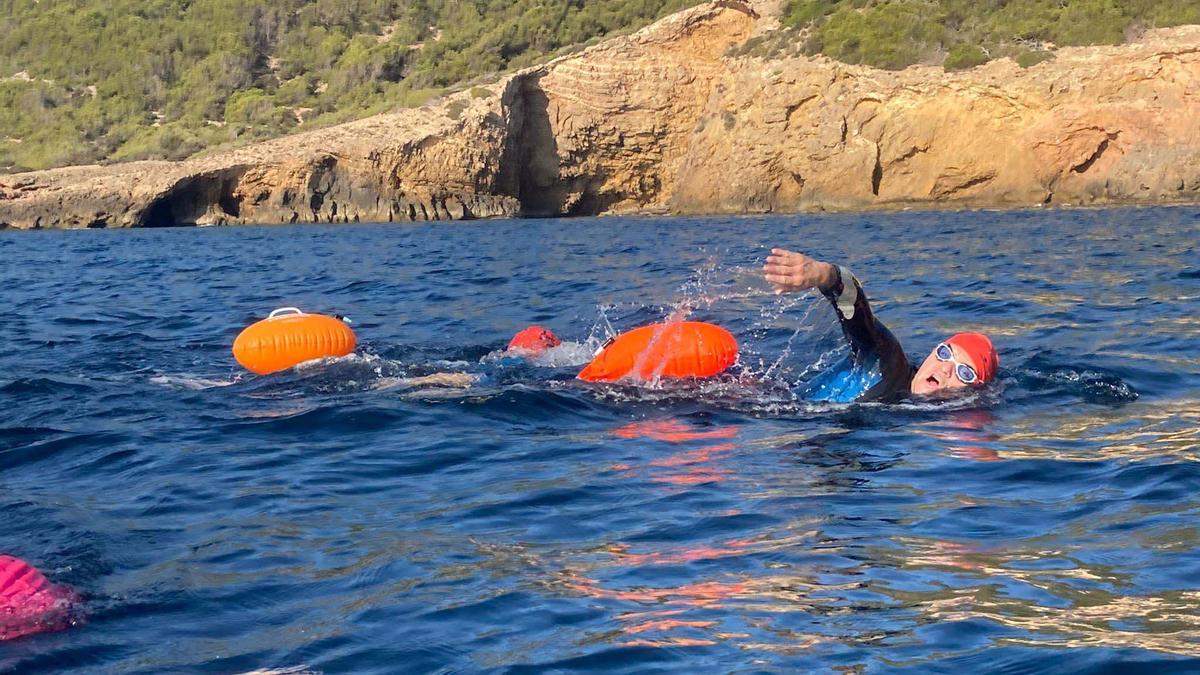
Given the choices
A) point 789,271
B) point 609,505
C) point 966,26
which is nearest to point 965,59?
point 966,26

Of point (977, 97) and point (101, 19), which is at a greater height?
point (101, 19)

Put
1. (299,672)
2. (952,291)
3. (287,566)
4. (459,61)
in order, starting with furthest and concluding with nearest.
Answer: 1. (459,61)
2. (952,291)
3. (287,566)
4. (299,672)

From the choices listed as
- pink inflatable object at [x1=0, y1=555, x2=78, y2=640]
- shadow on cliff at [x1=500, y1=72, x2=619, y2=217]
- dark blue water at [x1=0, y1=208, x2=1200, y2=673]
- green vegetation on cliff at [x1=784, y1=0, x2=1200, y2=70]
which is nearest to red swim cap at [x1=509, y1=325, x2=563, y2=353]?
dark blue water at [x1=0, y1=208, x2=1200, y2=673]

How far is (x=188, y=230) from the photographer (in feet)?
112

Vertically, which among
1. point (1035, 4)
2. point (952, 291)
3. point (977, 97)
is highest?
point (1035, 4)

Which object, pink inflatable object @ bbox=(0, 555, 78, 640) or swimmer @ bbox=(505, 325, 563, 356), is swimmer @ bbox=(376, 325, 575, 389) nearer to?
swimmer @ bbox=(505, 325, 563, 356)

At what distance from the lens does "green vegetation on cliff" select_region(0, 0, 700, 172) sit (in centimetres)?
5084

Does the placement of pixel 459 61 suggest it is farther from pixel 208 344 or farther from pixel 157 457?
pixel 157 457

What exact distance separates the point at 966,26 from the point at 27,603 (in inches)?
1364

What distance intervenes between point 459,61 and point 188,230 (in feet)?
64.3

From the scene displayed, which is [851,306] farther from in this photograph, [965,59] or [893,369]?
[965,59]

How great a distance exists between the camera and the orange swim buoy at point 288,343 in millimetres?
9000

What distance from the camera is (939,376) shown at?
738 centimetres

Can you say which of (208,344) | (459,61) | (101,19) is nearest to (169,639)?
(208,344)
